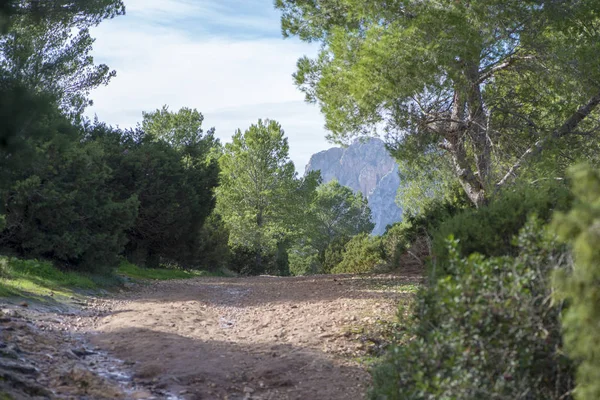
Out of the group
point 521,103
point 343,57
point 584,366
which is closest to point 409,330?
point 584,366

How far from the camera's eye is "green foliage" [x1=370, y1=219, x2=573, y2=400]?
4.41 metres

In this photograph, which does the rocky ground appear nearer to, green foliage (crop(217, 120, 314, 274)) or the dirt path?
the dirt path

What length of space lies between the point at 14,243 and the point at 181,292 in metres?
4.55

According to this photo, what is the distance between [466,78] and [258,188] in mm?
26755

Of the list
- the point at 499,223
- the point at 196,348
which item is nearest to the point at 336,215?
the point at 196,348

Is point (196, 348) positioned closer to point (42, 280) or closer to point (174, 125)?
point (42, 280)

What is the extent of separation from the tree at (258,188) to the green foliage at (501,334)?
107ft

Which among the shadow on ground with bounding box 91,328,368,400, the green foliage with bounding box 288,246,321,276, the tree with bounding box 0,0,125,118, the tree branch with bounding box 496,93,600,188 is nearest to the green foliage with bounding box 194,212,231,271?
the tree with bounding box 0,0,125,118

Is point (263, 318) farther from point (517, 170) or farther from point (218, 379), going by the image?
point (517, 170)

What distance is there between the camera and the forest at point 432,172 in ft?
14.6

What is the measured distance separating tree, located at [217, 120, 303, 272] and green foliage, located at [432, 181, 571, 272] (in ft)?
102

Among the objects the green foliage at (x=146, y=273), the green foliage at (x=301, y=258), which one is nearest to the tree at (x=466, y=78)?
the green foliage at (x=146, y=273)

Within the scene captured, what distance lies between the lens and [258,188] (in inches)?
1521

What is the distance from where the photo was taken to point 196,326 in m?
10.0
